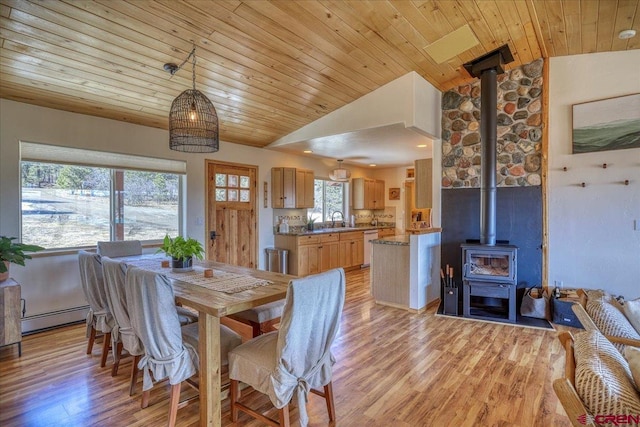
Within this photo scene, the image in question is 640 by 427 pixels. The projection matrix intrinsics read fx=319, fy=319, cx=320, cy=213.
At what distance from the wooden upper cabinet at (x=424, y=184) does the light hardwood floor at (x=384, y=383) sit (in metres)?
1.90

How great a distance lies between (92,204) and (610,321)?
5.01 m

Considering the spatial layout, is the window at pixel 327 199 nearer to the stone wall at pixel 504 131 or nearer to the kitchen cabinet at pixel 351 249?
the kitchen cabinet at pixel 351 249

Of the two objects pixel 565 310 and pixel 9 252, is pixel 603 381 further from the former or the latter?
pixel 9 252

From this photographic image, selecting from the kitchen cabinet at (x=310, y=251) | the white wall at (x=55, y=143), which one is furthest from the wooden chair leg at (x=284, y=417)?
the kitchen cabinet at (x=310, y=251)

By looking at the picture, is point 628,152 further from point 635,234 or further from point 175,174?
point 175,174

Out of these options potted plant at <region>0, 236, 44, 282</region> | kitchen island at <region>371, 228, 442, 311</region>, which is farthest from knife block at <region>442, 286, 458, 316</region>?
potted plant at <region>0, 236, 44, 282</region>

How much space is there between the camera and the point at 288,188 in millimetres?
5941

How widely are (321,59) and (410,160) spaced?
13.7ft

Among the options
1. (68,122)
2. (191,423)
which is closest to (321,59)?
(68,122)

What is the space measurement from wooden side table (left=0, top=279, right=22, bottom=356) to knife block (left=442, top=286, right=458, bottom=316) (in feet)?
14.8

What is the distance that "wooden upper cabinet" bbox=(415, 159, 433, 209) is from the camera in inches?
186

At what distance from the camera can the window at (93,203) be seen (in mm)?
3533

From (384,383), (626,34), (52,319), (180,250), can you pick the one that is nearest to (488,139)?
(626,34)

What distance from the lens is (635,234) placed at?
3.50m
